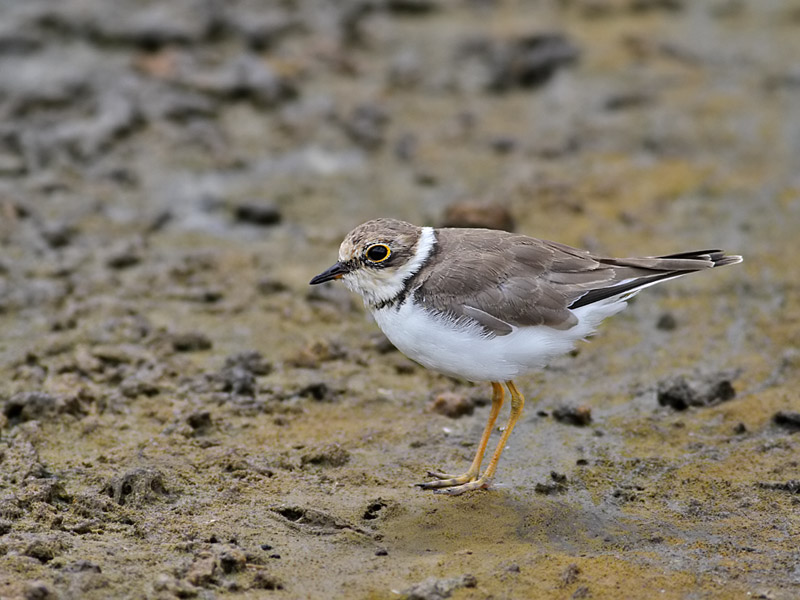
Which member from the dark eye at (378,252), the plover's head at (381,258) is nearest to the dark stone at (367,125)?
the plover's head at (381,258)

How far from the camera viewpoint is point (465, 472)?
6.86m

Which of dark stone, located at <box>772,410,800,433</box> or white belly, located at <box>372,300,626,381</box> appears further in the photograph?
dark stone, located at <box>772,410,800,433</box>

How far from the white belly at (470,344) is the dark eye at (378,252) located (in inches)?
13.3

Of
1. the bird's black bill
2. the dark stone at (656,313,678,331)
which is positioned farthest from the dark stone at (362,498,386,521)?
the dark stone at (656,313,678,331)

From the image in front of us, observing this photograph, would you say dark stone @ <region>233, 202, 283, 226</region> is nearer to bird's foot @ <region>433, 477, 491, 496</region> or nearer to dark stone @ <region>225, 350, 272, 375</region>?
dark stone @ <region>225, 350, 272, 375</region>

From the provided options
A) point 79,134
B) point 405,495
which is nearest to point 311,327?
point 405,495

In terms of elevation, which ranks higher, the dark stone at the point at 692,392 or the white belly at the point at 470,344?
the white belly at the point at 470,344

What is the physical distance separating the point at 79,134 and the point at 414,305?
614 cm

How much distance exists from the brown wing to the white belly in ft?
0.23

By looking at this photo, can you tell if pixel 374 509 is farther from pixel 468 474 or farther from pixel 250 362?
pixel 250 362

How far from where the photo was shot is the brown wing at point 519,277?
645cm

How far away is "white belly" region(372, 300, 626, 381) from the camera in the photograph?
628 centimetres

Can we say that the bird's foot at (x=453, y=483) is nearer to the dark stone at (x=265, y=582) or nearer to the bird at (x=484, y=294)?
the bird at (x=484, y=294)

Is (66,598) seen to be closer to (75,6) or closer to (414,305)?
(414,305)
